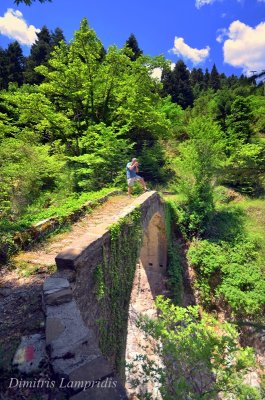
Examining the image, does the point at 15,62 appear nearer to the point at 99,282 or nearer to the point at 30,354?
the point at 99,282

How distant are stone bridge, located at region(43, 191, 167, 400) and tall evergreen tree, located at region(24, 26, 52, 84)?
18311 mm

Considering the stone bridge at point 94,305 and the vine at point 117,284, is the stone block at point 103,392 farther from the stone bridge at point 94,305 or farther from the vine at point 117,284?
the vine at point 117,284

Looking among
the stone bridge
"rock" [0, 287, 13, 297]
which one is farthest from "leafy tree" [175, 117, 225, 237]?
"rock" [0, 287, 13, 297]

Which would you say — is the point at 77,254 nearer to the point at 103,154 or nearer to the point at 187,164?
the point at 103,154

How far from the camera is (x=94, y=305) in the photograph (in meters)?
4.21

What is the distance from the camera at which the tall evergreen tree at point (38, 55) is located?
22.2 m

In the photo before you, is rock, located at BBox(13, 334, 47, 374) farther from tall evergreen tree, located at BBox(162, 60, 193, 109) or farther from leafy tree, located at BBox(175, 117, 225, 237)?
tall evergreen tree, located at BBox(162, 60, 193, 109)

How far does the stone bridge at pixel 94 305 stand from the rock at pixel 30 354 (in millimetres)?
133

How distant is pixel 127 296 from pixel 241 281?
551cm

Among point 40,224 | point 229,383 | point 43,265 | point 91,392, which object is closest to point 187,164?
point 40,224

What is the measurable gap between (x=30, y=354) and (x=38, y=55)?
26851mm

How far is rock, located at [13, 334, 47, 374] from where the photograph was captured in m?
2.37

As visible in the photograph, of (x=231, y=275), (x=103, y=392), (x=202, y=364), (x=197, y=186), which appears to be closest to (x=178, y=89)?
(x=197, y=186)

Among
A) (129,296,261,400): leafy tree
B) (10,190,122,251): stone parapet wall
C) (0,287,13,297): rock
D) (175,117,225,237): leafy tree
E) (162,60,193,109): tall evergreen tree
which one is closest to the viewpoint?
(129,296,261,400): leafy tree
